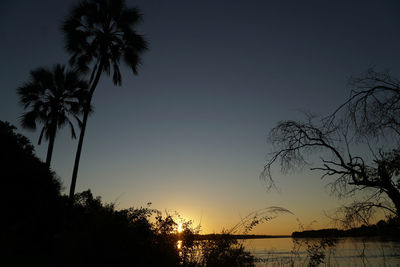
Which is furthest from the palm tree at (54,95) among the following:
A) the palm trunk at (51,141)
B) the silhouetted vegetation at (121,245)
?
the silhouetted vegetation at (121,245)

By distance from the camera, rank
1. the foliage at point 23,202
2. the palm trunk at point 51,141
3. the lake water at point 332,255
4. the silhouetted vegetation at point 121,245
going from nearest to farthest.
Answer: the silhouetted vegetation at point 121,245 < the lake water at point 332,255 < the foliage at point 23,202 < the palm trunk at point 51,141

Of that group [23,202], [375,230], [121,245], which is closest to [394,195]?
[375,230]

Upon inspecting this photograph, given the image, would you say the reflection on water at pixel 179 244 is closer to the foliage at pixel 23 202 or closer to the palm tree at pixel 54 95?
the foliage at pixel 23 202

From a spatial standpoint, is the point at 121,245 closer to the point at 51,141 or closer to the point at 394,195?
the point at 394,195

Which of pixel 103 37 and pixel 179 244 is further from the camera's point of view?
pixel 103 37

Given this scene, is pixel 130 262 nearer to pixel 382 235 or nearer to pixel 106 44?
pixel 382 235

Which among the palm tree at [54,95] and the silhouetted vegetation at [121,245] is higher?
the palm tree at [54,95]

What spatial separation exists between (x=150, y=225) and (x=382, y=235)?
603cm

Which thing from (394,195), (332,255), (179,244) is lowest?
(332,255)

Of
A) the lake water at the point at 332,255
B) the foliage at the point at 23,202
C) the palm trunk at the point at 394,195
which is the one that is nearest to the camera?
the palm trunk at the point at 394,195

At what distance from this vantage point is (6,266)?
15.9 feet

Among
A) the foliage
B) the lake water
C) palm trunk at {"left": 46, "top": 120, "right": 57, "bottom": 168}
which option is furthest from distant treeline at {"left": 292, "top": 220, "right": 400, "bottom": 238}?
palm trunk at {"left": 46, "top": 120, "right": 57, "bottom": 168}

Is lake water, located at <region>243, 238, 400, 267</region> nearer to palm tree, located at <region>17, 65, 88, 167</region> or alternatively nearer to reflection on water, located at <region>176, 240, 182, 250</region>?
reflection on water, located at <region>176, 240, 182, 250</region>

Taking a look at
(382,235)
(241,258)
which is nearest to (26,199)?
(241,258)
